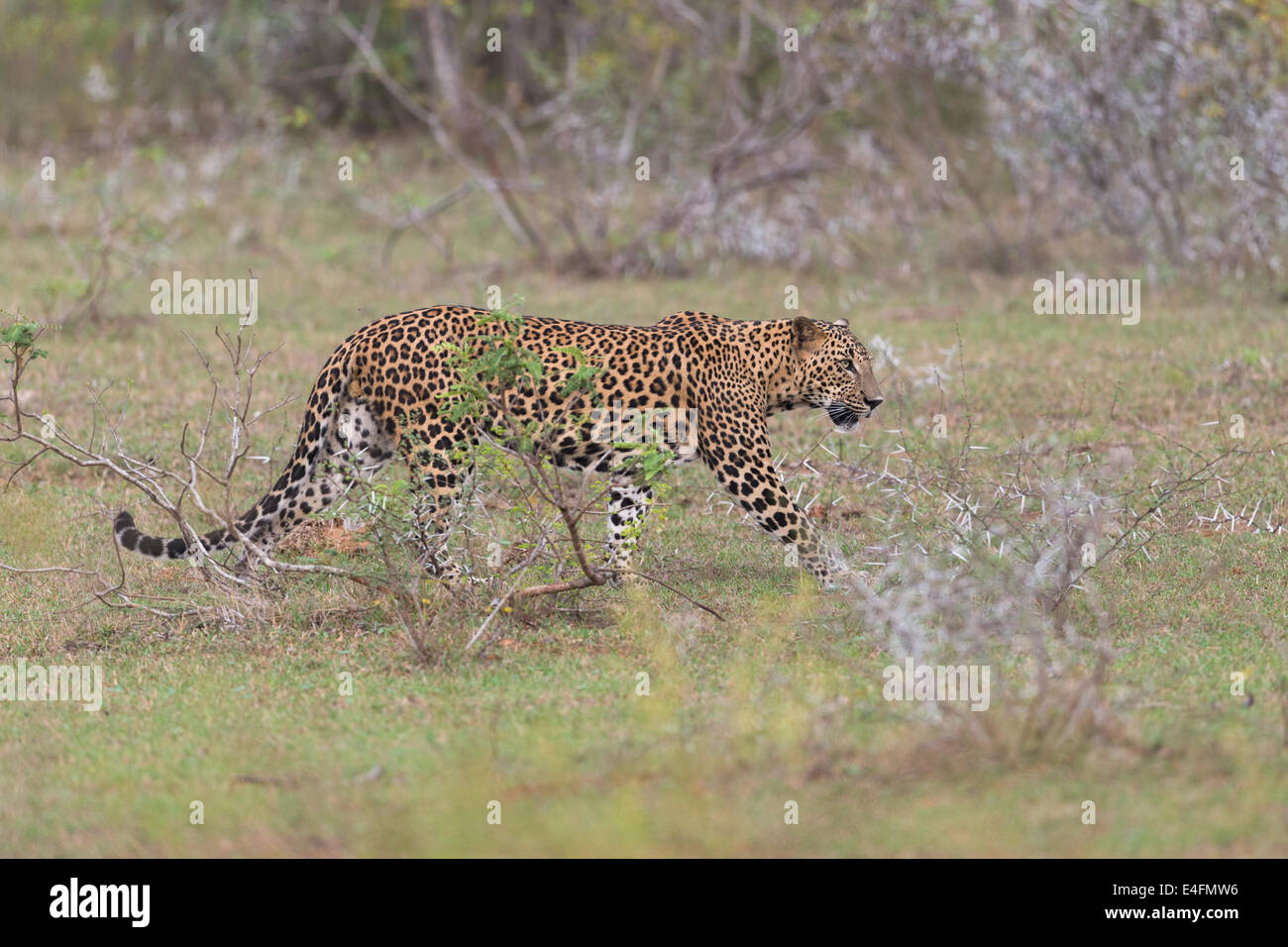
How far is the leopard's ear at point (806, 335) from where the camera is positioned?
9.81m

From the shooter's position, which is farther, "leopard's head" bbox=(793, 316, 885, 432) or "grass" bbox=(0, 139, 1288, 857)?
"leopard's head" bbox=(793, 316, 885, 432)

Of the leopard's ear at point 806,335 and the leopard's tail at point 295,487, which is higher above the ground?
the leopard's ear at point 806,335

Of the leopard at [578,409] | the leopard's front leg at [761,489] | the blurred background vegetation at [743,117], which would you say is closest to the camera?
the leopard at [578,409]

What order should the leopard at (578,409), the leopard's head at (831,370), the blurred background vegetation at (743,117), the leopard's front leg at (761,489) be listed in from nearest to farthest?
the leopard at (578,409), the leopard's front leg at (761,489), the leopard's head at (831,370), the blurred background vegetation at (743,117)

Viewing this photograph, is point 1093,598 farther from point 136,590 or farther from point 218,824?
point 136,590

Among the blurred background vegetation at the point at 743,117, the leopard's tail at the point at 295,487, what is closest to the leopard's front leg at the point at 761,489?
the leopard's tail at the point at 295,487

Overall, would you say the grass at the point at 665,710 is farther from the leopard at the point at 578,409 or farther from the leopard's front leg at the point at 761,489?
the leopard at the point at 578,409

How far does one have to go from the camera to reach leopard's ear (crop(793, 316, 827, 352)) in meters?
9.81

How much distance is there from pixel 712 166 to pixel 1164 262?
5.03 m

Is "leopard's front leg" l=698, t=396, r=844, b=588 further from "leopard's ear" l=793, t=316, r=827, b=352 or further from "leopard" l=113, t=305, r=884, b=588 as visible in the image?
"leopard's ear" l=793, t=316, r=827, b=352

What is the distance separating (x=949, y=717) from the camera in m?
6.97

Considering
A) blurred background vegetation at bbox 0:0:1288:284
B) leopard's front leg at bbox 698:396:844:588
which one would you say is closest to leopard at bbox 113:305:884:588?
leopard's front leg at bbox 698:396:844:588

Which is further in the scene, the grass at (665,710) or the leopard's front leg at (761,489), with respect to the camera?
the leopard's front leg at (761,489)

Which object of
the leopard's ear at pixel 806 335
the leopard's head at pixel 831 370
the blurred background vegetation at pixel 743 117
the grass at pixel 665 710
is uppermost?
the blurred background vegetation at pixel 743 117
